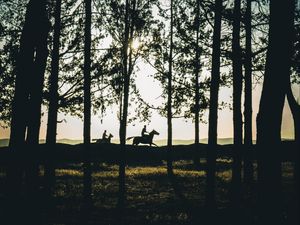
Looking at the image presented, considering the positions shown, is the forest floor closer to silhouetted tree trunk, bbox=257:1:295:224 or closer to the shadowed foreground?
the shadowed foreground

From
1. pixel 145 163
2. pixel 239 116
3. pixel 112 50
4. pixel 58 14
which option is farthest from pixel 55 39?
pixel 145 163

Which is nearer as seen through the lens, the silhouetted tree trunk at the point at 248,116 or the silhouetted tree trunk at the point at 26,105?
the silhouetted tree trunk at the point at 26,105

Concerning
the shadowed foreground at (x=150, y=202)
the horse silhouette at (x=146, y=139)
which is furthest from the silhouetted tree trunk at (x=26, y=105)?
the horse silhouette at (x=146, y=139)

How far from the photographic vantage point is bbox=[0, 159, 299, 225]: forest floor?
472 inches

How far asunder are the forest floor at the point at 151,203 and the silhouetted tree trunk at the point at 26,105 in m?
1.47

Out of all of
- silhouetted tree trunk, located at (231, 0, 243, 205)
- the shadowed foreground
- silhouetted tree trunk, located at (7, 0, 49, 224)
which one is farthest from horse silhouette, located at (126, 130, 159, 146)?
silhouetted tree trunk, located at (7, 0, 49, 224)

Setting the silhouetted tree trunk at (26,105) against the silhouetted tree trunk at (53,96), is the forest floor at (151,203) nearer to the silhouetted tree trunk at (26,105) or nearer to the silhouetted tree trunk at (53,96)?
the silhouetted tree trunk at (53,96)

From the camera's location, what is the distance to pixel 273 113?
6844mm

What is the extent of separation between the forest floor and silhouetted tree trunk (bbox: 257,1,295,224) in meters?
3.40

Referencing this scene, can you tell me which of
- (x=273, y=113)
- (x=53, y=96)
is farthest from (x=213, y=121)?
(x=53, y=96)

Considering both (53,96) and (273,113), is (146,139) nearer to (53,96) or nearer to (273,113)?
(53,96)

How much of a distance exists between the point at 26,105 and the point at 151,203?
286 inches

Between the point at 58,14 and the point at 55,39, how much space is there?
4.12ft

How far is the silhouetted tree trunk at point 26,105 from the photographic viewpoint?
1002 centimetres
